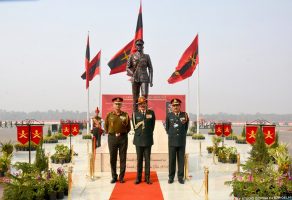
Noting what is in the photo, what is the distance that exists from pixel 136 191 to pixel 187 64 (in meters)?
15.1

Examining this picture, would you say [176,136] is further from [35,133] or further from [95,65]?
[95,65]

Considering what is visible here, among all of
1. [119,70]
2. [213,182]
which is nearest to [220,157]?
[213,182]

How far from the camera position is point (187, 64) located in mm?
21812

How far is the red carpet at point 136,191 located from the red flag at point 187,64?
42.7 ft

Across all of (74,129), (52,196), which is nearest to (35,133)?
(52,196)

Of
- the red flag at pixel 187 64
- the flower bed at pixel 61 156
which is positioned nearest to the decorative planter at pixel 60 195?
the flower bed at pixel 61 156

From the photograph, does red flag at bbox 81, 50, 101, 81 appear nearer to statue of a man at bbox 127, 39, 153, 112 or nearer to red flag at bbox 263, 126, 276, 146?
statue of a man at bbox 127, 39, 153, 112

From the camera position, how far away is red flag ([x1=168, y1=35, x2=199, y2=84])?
21266 millimetres

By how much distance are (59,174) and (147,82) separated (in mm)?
4622

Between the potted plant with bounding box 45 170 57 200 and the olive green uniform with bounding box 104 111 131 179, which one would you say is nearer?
the potted plant with bounding box 45 170 57 200

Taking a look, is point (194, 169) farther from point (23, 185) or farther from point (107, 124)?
point (23, 185)

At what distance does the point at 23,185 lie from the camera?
21.2ft

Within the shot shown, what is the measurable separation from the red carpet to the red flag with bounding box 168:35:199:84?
42.7ft

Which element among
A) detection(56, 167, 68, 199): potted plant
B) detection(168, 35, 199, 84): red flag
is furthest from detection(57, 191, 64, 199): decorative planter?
detection(168, 35, 199, 84): red flag
